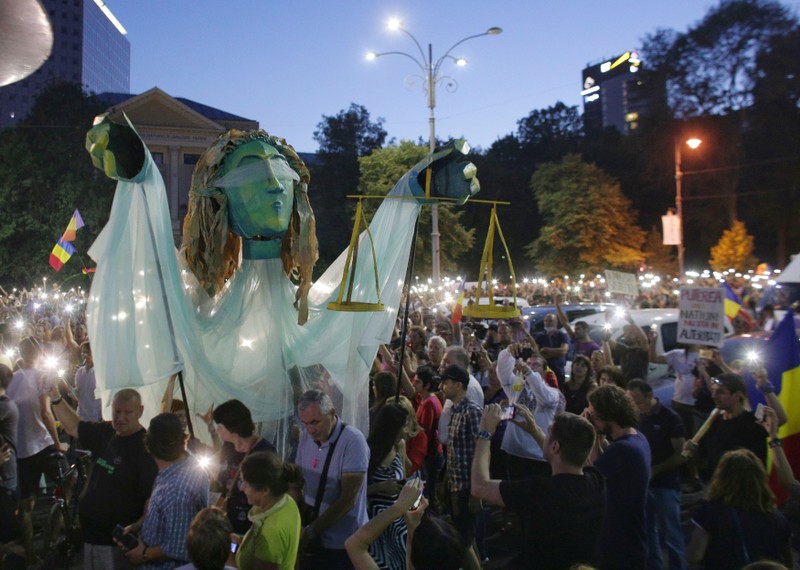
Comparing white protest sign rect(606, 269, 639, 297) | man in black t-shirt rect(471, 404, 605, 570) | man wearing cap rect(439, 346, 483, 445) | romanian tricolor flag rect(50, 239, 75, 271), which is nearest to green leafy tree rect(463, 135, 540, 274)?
romanian tricolor flag rect(50, 239, 75, 271)

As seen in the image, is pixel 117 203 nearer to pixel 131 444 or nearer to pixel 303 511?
pixel 131 444

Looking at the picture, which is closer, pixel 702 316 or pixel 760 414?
pixel 760 414

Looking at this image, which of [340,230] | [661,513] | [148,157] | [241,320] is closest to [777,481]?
[661,513]

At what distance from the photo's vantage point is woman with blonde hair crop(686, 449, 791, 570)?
3477 mm

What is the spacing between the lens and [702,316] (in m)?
7.09

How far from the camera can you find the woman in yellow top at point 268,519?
10.0 ft

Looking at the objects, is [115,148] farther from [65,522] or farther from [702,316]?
[702,316]

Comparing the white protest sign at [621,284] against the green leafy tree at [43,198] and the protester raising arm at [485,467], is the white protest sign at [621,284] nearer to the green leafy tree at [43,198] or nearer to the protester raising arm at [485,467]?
the protester raising arm at [485,467]

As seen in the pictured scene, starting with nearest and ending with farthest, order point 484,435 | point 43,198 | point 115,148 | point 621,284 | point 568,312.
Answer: point 484,435
point 115,148
point 621,284
point 568,312
point 43,198

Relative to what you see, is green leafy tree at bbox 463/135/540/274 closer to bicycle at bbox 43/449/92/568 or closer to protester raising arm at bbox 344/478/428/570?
bicycle at bbox 43/449/92/568

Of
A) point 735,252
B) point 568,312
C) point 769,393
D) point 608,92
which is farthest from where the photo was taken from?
point 608,92

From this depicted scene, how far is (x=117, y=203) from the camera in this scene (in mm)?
4328

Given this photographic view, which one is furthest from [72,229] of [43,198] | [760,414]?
[43,198]

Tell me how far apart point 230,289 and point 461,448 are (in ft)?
6.40
